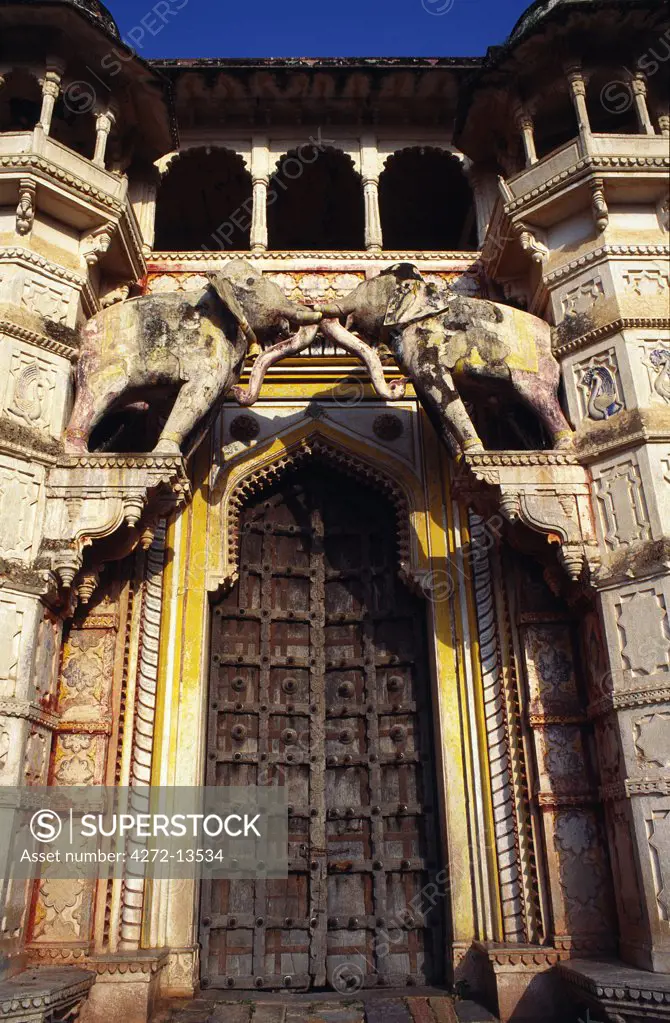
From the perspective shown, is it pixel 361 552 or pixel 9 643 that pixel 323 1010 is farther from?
pixel 361 552

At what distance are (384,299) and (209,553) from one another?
2.96 meters

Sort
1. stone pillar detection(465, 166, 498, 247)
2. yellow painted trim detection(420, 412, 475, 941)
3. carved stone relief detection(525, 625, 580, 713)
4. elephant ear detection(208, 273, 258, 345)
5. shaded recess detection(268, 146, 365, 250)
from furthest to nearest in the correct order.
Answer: shaded recess detection(268, 146, 365, 250), stone pillar detection(465, 166, 498, 247), elephant ear detection(208, 273, 258, 345), carved stone relief detection(525, 625, 580, 713), yellow painted trim detection(420, 412, 475, 941)

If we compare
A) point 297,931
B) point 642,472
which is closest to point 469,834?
point 297,931

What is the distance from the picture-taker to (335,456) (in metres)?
9.11

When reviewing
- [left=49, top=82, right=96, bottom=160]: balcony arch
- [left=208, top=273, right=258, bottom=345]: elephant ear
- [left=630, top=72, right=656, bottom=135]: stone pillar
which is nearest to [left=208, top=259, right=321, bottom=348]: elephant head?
[left=208, top=273, right=258, bottom=345]: elephant ear

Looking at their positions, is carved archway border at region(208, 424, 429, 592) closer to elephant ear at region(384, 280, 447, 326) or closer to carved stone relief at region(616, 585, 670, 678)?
elephant ear at region(384, 280, 447, 326)

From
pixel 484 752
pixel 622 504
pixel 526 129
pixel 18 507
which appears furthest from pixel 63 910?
pixel 526 129

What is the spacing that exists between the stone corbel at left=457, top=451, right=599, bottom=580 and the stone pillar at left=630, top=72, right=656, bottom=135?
361 cm

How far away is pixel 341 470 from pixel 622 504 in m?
3.11

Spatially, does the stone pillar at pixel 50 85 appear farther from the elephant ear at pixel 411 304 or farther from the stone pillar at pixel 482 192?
the stone pillar at pixel 482 192

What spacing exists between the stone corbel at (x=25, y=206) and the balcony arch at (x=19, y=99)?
1.52m

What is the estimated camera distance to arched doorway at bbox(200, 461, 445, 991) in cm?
756

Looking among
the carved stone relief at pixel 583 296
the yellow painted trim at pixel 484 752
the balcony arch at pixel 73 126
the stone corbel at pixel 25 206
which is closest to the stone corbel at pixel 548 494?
the yellow painted trim at pixel 484 752

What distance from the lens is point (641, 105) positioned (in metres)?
8.66
